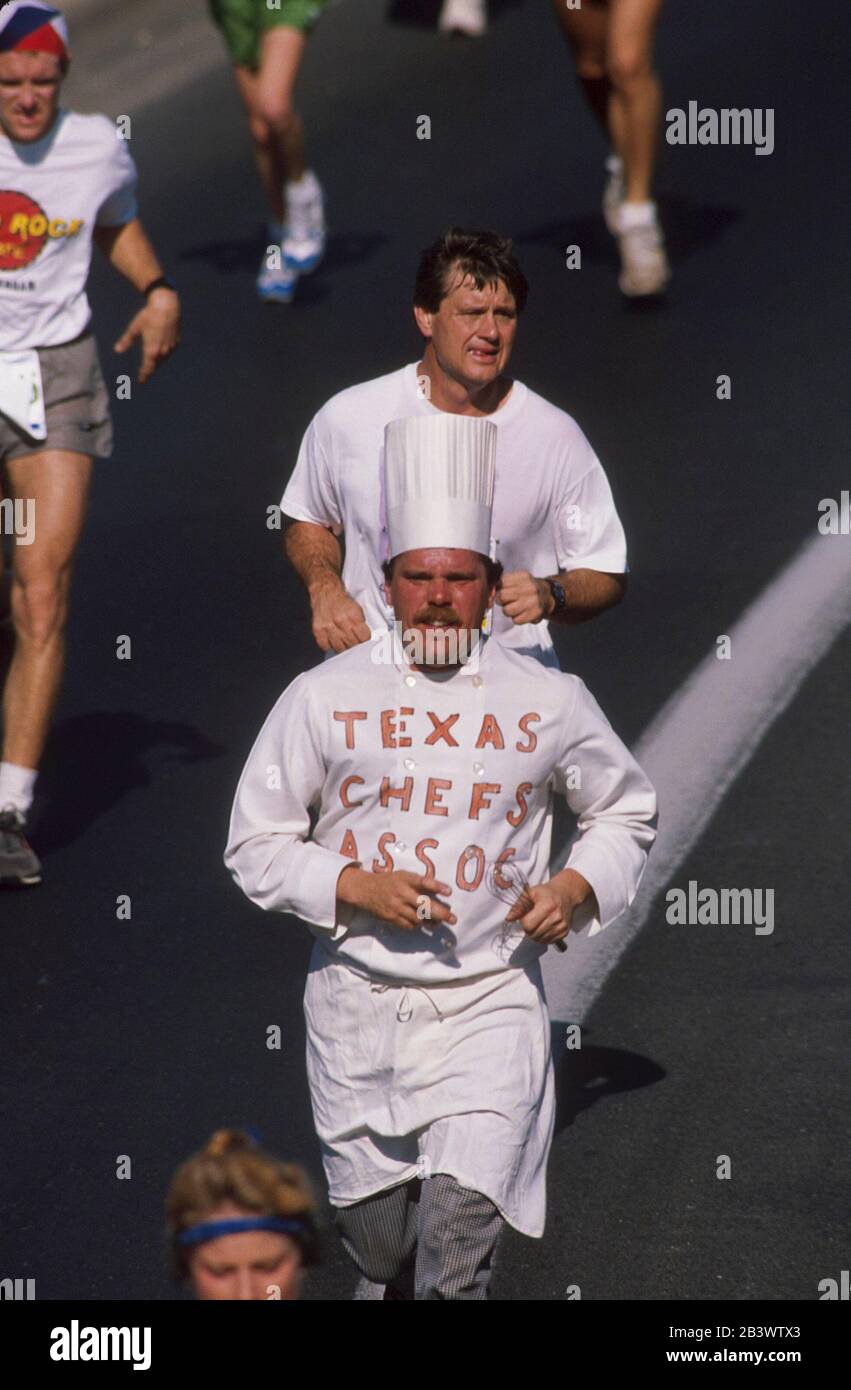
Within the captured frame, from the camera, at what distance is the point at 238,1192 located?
441cm

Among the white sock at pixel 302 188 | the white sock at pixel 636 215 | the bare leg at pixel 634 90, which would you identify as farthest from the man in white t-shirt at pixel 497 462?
the white sock at pixel 302 188

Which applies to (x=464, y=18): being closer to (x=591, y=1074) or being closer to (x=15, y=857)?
(x=15, y=857)

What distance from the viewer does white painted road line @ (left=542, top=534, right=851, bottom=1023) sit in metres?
8.46

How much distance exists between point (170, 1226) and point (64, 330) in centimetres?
515

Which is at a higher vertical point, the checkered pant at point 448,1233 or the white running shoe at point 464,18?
the white running shoe at point 464,18

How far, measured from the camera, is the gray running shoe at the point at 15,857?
9.02 m

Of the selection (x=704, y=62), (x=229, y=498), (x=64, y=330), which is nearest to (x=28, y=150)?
(x=64, y=330)

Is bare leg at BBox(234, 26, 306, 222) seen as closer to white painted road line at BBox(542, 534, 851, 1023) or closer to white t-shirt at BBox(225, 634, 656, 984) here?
white painted road line at BBox(542, 534, 851, 1023)

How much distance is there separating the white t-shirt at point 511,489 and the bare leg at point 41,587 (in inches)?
78.5

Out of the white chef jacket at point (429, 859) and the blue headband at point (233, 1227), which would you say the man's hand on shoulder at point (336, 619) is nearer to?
the white chef jacket at point (429, 859)

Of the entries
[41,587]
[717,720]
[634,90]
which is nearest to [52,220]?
[41,587]

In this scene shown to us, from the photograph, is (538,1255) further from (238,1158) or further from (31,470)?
(31,470)

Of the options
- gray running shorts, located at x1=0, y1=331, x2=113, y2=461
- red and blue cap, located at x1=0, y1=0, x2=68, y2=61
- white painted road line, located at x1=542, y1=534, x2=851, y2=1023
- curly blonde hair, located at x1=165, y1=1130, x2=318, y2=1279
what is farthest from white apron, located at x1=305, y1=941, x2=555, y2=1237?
red and blue cap, located at x1=0, y1=0, x2=68, y2=61

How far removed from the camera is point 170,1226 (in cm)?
450
